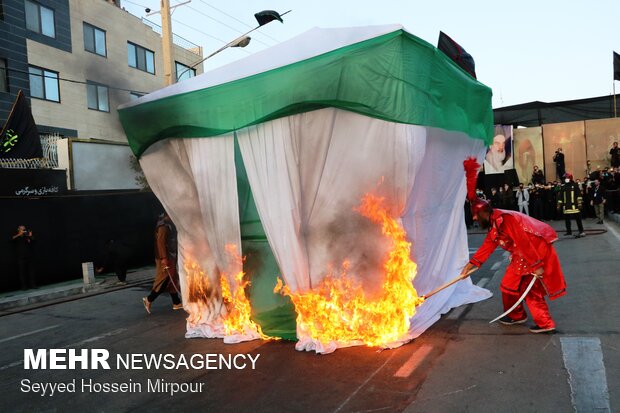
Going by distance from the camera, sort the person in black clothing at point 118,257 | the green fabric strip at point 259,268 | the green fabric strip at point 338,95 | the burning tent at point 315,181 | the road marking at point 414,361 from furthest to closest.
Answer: the person in black clothing at point 118,257
the green fabric strip at point 259,268
the burning tent at point 315,181
the green fabric strip at point 338,95
the road marking at point 414,361

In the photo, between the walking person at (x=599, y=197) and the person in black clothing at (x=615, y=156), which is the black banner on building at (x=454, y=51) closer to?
the walking person at (x=599, y=197)

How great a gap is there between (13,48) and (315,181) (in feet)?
60.4

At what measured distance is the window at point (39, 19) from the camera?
1927 centimetres

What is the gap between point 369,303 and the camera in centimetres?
521

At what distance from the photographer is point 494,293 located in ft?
23.8

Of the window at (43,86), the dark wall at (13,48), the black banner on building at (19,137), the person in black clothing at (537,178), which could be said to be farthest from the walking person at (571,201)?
the window at (43,86)

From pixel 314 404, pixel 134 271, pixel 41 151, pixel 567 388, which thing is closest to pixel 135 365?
pixel 314 404

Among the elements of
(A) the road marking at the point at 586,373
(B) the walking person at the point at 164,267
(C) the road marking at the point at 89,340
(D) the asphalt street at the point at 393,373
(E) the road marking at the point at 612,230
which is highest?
(B) the walking person at the point at 164,267

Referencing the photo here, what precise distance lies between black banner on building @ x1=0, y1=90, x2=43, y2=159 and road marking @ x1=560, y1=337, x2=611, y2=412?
45.3 feet

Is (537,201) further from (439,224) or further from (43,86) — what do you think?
(43,86)

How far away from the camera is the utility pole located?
14.5 m

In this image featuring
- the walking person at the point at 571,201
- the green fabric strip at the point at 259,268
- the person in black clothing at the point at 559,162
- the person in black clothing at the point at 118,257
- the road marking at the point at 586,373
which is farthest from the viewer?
the person in black clothing at the point at 559,162

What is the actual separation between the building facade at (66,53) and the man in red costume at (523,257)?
1401 centimetres

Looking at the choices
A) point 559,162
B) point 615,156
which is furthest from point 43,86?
point 615,156
